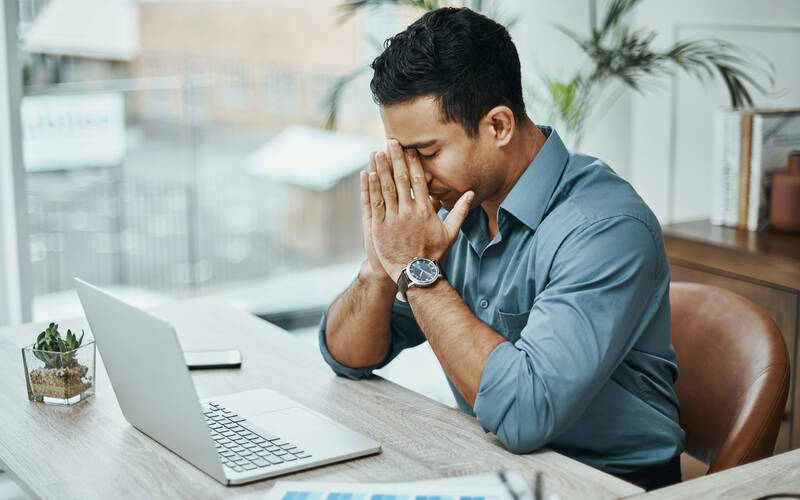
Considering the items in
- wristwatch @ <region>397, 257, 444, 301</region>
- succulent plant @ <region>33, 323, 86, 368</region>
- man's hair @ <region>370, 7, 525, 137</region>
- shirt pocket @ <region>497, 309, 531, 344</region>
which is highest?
man's hair @ <region>370, 7, 525, 137</region>

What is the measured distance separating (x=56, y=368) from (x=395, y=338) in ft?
2.00

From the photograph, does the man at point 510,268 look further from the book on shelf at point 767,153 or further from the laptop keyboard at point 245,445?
the book on shelf at point 767,153

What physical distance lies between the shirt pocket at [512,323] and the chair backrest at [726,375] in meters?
0.38

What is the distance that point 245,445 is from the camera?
1305mm

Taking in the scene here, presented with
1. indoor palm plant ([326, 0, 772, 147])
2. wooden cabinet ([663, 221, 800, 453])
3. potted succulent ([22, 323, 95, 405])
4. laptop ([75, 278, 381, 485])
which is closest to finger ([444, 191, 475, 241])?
laptop ([75, 278, 381, 485])

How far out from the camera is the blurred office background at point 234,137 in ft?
9.82

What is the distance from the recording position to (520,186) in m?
1.55

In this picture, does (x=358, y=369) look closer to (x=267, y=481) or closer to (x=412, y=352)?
(x=267, y=481)

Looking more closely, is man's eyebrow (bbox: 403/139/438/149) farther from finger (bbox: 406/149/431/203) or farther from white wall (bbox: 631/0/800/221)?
white wall (bbox: 631/0/800/221)

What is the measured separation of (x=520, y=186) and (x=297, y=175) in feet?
7.84

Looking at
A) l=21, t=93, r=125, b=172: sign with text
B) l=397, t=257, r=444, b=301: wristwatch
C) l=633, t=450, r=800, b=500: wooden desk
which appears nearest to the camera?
l=633, t=450, r=800, b=500: wooden desk

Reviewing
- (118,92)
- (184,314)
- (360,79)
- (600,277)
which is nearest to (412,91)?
(600,277)

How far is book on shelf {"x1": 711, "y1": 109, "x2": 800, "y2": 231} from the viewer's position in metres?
2.49

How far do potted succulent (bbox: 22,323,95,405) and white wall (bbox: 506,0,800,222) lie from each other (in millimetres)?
2156
